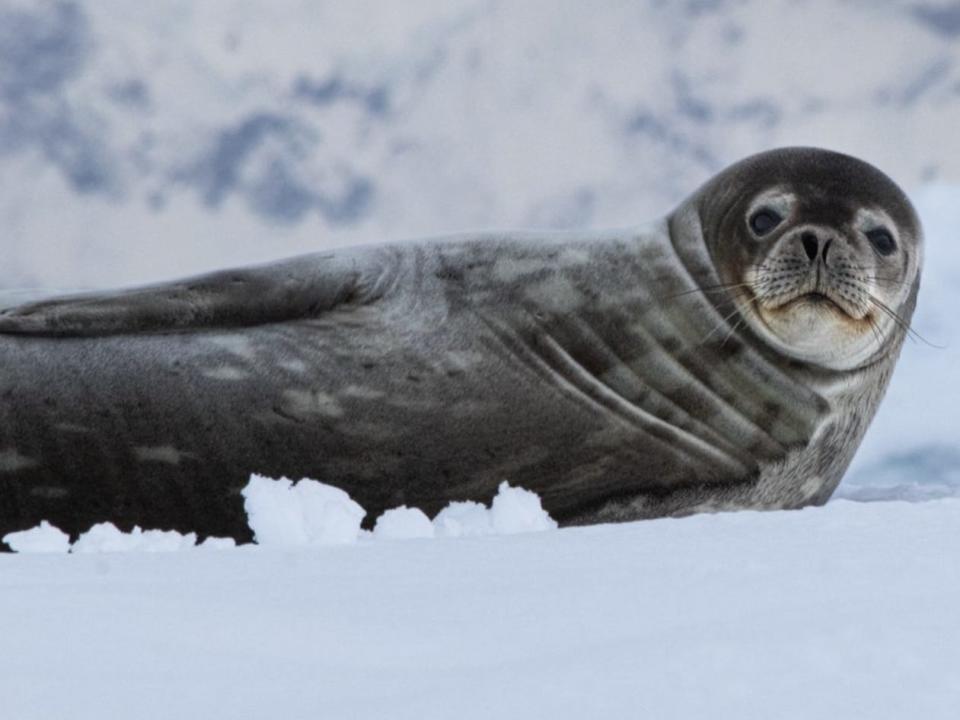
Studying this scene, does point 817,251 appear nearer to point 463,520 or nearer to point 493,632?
point 463,520

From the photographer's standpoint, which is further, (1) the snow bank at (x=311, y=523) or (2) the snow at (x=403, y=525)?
(2) the snow at (x=403, y=525)

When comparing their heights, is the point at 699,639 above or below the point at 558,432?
below

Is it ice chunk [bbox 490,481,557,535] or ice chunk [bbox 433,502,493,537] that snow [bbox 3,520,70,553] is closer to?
ice chunk [bbox 433,502,493,537]

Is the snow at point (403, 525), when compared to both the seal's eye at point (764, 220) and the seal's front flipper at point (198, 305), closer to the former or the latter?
the seal's front flipper at point (198, 305)

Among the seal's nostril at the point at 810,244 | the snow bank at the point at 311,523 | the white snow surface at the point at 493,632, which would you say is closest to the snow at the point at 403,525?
the snow bank at the point at 311,523

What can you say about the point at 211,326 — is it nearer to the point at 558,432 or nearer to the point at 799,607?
the point at 558,432

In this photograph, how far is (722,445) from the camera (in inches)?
223

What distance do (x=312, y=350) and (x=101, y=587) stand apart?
2.72 m

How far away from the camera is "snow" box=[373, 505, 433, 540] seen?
4543 mm

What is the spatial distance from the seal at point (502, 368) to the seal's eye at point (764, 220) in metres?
0.01

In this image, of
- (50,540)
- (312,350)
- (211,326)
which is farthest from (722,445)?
A: (50,540)

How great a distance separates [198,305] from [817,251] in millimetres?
2381

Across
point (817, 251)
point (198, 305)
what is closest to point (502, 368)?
point (198, 305)

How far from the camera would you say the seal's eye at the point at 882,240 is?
567 centimetres
